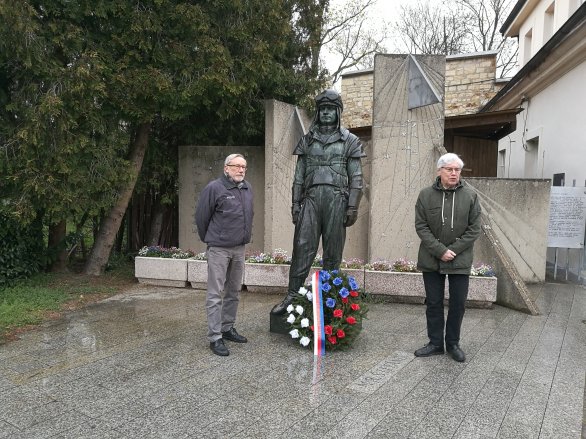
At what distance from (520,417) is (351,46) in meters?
24.0

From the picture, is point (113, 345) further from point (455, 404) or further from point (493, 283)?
point (493, 283)

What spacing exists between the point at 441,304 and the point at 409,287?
1.98m

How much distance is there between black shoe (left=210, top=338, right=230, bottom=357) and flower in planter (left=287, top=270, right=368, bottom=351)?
23.8 inches

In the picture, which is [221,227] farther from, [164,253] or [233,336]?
[164,253]

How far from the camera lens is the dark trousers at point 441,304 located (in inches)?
157

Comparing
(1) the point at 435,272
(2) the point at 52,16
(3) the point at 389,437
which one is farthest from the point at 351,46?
(3) the point at 389,437

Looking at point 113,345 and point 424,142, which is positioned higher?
point 424,142

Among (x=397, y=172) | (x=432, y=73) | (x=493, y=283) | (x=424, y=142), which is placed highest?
(x=432, y=73)

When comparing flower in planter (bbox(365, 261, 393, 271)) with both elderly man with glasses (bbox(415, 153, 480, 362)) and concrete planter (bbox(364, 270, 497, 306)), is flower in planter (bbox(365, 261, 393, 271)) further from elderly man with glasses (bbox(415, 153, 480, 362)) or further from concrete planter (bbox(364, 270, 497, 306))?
Answer: elderly man with glasses (bbox(415, 153, 480, 362))

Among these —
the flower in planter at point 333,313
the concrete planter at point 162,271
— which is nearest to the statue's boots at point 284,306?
Answer: the flower in planter at point 333,313

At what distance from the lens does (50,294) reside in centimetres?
616

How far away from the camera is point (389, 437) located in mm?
2768

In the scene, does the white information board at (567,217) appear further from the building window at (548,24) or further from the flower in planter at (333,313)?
the building window at (548,24)

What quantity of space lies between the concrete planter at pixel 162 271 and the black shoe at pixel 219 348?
2.89 metres
